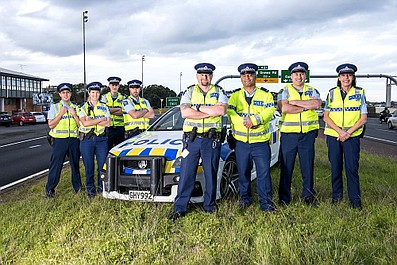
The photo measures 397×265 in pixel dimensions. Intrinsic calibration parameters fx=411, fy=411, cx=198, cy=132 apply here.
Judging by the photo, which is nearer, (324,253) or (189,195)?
(324,253)

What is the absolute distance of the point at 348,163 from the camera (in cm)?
537

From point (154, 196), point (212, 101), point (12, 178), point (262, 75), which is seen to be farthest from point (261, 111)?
point (262, 75)

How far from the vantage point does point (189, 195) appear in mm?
5051

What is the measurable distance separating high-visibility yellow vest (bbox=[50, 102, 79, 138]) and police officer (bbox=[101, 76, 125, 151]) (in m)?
0.84

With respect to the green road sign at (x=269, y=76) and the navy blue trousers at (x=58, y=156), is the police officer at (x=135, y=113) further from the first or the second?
the green road sign at (x=269, y=76)

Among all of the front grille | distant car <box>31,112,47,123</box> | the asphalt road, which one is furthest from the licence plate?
distant car <box>31,112,47,123</box>

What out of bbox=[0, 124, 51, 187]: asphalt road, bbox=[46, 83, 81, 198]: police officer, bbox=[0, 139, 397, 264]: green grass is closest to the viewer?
bbox=[0, 139, 397, 264]: green grass

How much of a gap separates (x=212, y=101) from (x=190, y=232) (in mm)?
1659

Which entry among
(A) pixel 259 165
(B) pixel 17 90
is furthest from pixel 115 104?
(B) pixel 17 90

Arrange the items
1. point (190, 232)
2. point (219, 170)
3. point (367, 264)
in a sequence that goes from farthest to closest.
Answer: point (219, 170) < point (190, 232) < point (367, 264)

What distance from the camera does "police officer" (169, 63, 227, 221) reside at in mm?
5043

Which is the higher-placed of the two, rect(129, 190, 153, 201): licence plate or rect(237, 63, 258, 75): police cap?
rect(237, 63, 258, 75): police cap

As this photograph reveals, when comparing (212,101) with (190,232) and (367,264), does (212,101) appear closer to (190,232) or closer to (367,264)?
(190,232)

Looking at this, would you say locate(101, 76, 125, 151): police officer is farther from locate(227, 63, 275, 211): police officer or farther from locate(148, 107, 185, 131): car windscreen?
locate(227, 63, 275, 211): police officer
